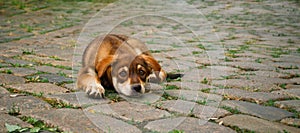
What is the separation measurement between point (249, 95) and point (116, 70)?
1.34m

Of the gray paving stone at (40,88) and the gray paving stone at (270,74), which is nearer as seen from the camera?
the gray paving stone at (40,88)

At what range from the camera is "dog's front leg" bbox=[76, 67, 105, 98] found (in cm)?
336

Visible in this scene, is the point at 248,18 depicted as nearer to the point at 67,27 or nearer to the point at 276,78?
the point at 67,27

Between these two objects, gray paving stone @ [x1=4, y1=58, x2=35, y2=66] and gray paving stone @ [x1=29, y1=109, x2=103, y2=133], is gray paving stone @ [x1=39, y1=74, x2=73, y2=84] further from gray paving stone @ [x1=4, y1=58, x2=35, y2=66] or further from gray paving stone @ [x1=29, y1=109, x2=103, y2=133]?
gray paving stone @ [x1=29, y1=109, x2=103, y2=133]

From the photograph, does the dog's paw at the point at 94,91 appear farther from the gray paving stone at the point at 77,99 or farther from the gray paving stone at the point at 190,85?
the gray paving stone at the point at 190,85

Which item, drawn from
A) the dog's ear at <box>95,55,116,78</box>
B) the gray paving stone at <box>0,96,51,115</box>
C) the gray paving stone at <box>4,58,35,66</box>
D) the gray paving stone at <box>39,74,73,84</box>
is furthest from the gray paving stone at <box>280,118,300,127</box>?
the gray paving stone at <box>4,58,35,66</box>

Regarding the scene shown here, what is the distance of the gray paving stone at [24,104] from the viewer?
2902mm

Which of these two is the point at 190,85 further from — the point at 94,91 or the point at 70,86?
the point at 70,86

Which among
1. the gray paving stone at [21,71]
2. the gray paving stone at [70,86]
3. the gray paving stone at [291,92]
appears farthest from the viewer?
the gray paving stone at [21,71]

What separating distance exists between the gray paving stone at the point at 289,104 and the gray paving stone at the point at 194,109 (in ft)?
1.92

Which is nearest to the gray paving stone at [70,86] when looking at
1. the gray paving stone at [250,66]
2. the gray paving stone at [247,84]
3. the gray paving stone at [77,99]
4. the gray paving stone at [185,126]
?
the gray paving stone at [77,99]

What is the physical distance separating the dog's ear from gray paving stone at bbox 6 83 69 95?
382mm

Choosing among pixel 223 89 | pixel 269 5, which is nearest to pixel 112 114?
pixel 223 89

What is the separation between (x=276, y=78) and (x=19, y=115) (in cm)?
297
